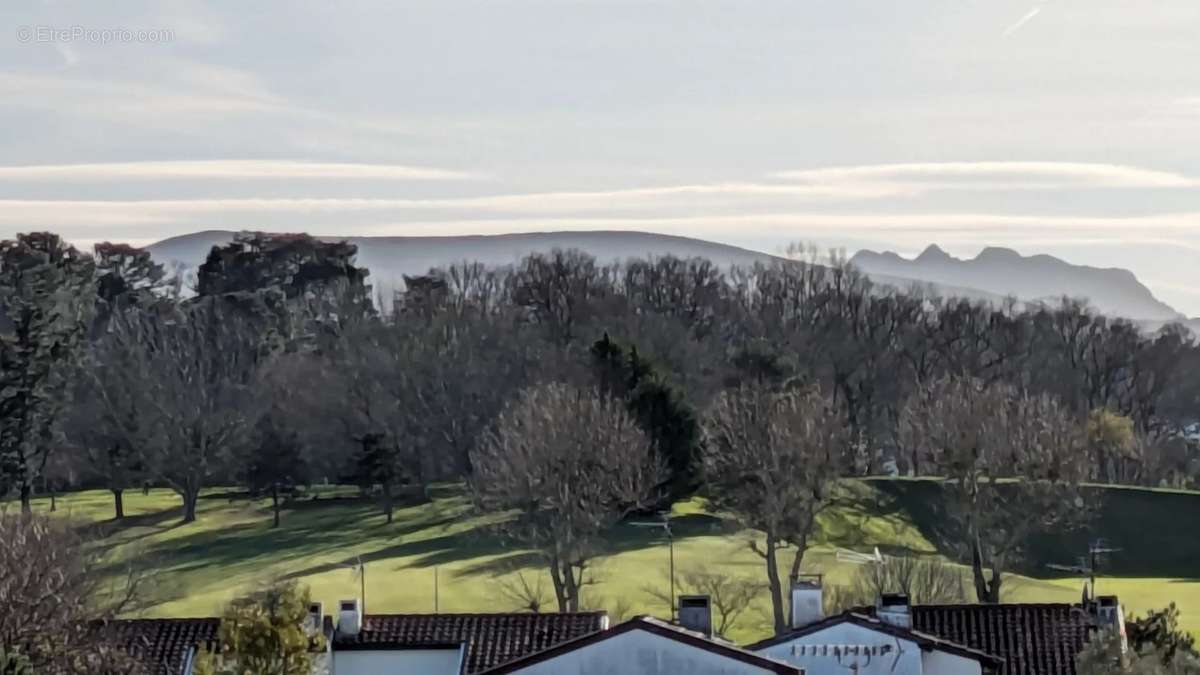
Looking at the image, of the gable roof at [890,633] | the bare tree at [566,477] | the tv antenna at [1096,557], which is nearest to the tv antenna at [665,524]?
the bare tree at [566,477]

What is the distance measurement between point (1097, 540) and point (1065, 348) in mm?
24026

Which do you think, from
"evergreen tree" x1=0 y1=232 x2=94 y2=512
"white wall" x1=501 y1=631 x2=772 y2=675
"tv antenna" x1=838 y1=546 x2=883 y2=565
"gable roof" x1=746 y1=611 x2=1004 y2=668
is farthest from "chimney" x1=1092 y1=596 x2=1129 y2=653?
"evergreen tree" x1=0 y1=232 x2=94 y2=512

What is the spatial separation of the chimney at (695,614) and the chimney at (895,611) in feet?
9.62

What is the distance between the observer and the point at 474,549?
6038cm

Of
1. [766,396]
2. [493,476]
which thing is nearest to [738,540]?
[766,396]

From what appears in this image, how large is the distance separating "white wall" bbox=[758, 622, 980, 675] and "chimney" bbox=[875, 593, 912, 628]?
1.19 meters

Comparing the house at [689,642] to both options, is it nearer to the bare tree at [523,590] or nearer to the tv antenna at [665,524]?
the bare tree at [523,590]

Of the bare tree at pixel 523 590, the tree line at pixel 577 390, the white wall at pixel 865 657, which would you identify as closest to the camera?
the white wall at pixel 865 657

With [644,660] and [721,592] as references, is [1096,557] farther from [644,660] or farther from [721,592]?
[644,660]

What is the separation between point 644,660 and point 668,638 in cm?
49

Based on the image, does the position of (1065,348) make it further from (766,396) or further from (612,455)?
(612,455)

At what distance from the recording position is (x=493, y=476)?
5562cm

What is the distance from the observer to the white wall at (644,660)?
2564 centimetres

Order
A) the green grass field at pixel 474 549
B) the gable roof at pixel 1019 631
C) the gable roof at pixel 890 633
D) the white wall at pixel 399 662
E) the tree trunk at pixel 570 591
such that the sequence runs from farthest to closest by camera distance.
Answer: the green grass field at pixel 474 549
the tree trunk at pixel 570 591
the gable roof at pixel 1019 631
the white wall at pixel 399 662
the gable roof at pixel 890 633
